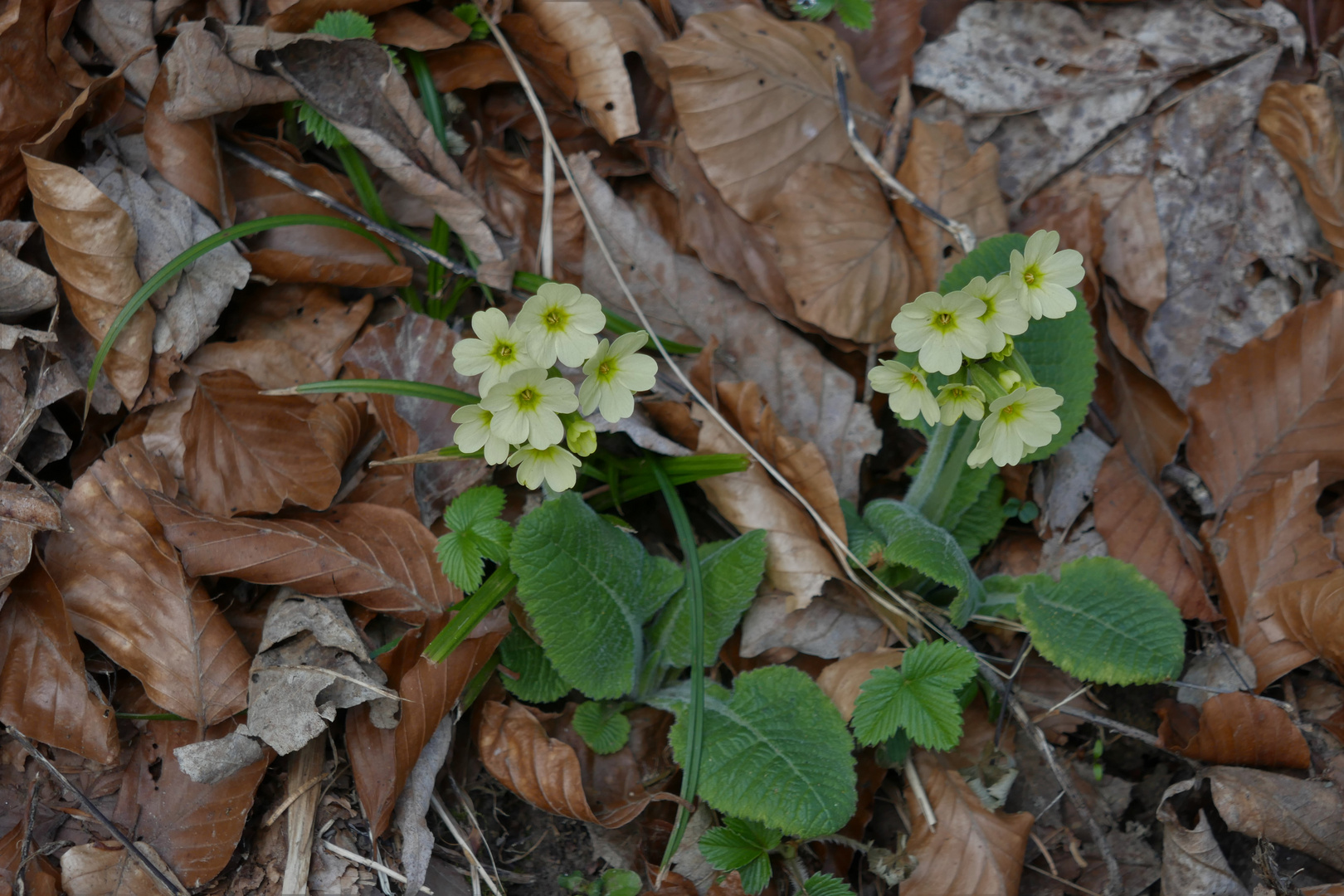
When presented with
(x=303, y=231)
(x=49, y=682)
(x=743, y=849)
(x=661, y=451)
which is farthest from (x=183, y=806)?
(x=303, y=231)

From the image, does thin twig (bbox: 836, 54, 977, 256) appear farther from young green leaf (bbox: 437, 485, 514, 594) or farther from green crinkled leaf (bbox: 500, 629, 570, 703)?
green crinkled leaf (bbox: 500, 629, 570, 703)

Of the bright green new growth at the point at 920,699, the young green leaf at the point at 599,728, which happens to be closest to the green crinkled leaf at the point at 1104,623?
the bright green new growth at the point at 920,699

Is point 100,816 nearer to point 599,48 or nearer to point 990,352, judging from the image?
point 990,352

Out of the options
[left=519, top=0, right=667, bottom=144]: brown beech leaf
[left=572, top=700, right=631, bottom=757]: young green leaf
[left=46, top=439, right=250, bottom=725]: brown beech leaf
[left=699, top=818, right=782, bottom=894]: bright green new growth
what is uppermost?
[left=519, top=0, right=667, bottom=144]: brown beech leaf

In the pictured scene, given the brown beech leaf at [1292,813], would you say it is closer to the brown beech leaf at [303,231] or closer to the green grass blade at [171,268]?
the brown beech leaf at [303,231]

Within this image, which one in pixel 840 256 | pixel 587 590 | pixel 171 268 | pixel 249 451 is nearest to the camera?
pixel 587 590

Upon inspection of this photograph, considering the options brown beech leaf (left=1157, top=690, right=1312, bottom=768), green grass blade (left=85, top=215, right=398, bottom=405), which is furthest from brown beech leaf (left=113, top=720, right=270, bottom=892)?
brown beech leaf (left=1157, top=690, right=1312, bottom=768)

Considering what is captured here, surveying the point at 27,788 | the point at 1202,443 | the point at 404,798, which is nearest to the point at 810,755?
the point at 404,798

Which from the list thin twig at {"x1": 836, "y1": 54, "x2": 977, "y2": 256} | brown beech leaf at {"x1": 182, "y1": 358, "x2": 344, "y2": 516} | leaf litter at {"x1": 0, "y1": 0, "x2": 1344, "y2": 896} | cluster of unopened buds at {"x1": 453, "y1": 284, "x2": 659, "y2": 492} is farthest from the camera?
thin twig at {"x1": 836, "y1": 54, "x2": 977, "y2": 256}
